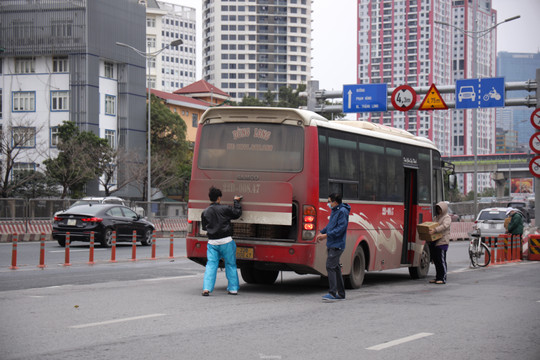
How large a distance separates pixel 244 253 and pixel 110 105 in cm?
5882

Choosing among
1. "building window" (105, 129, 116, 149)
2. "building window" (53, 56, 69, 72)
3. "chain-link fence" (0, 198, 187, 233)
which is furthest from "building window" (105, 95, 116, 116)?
"chain-link fence" (0, 198, 187, 233)

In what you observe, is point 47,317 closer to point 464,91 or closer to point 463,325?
point 463,325

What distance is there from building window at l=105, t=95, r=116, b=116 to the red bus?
5611 centimetres

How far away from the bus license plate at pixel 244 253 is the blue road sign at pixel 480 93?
2066 centimetres

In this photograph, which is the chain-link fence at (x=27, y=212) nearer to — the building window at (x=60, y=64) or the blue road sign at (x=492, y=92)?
the blue road sign at (x=492, y=92)

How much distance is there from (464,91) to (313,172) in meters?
21.1

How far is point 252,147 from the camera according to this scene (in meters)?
13.8

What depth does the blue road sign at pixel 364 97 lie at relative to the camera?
33.9 metres

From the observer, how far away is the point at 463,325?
33.3 ft

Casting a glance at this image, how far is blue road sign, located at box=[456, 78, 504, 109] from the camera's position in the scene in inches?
1259

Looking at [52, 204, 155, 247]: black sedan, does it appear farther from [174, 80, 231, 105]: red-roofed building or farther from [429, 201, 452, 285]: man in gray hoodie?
[174, 80, 231, 105]: red-roofed building

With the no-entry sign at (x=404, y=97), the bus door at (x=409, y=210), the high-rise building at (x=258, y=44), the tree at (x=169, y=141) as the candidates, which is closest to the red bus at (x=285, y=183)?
the bus door at (x=409, y=210)

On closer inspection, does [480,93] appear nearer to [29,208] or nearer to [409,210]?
[409,210]

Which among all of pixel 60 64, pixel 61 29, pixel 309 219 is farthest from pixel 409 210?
pixel 60 64
